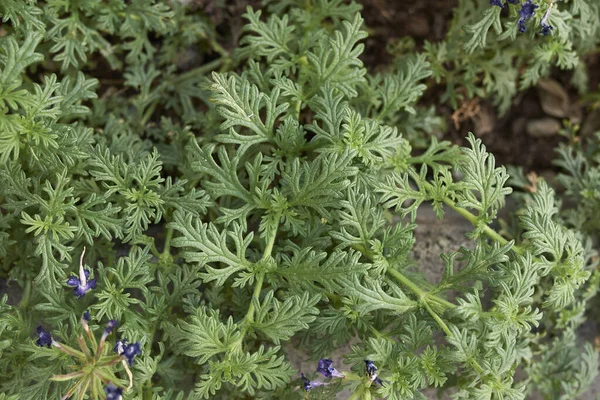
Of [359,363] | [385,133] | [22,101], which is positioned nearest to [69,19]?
[22,101]

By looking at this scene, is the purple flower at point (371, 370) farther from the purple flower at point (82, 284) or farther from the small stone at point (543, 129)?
the small stone at point (543, 129)

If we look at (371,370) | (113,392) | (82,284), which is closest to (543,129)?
(371,370)

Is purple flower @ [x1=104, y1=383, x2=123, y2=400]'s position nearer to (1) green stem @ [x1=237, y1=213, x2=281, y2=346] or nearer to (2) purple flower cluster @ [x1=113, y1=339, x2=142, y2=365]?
(2) purple flower cluster @ [x1=113, y1=339, x2=142, y2=365]

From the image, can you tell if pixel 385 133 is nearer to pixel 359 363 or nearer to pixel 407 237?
pixel 407 237

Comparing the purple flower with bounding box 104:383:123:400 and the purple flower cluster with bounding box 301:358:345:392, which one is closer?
the purple flower with bounding box 104:383:123:400

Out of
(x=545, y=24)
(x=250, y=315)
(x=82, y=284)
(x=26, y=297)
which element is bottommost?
(x=26, y=297)

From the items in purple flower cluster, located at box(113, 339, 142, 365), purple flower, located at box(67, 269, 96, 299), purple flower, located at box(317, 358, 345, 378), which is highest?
purple flower, located at box(67, 269, 96, 299)

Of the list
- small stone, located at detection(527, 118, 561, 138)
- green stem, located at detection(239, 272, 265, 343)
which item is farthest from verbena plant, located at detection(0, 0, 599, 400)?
small stone, located at detection(527, 118, 561, 138)

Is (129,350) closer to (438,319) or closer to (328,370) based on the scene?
(328,370)
